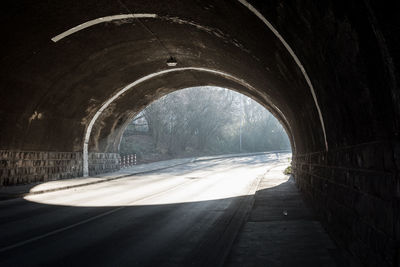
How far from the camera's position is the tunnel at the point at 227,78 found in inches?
156

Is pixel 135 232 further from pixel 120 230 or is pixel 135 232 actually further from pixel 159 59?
pixel 159 59

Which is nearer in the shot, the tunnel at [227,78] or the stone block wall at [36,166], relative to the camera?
the tunnel at [227,78]

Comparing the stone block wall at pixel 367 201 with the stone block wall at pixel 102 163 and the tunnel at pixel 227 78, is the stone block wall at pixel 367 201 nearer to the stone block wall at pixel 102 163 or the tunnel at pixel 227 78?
the tunnel at pixel 227 78

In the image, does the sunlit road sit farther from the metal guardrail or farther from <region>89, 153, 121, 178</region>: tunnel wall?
the metal guardrail

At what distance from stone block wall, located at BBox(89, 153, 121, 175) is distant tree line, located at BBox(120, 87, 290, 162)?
57.0 ft

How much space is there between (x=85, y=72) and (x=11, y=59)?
169 inches

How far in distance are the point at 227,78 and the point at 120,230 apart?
1269 cm

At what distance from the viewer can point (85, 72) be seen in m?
17.3

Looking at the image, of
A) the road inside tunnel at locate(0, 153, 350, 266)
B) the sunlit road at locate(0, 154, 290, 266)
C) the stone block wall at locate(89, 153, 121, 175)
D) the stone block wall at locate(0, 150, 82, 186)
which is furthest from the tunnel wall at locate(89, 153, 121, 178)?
the road inside tunnel at locate(0, 153, 350, 266)

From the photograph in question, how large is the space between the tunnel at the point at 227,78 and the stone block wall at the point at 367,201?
2cm

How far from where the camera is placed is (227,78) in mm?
19500

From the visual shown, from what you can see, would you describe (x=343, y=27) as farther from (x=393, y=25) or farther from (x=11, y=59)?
(x=11, y=59)

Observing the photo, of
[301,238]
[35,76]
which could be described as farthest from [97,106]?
[301,238]

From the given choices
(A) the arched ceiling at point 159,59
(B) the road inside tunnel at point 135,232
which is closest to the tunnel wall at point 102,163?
(A) the arched ceiling at point 159,59
